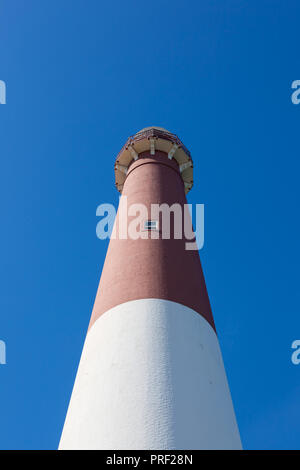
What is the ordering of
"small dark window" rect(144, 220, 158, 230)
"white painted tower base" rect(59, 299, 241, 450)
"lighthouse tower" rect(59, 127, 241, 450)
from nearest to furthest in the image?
1. "white painted tower base" rect(59, 299, 241, 450)
2. "lighthouse tower" rect(59, 127, 241, 450)
3. "small dark window" rect(144, 220, 158, 230)

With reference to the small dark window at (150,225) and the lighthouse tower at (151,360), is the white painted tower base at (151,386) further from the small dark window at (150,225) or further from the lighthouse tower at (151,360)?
the small dark window at (150,225)

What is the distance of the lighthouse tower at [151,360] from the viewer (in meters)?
8.30

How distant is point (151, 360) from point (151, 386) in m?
0.62

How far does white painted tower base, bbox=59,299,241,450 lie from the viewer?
323 inches

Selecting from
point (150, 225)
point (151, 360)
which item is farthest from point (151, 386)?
point (150, 225)

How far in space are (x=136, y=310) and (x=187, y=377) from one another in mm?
2055

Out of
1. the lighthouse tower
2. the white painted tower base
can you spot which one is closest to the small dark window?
the lighthouse tower

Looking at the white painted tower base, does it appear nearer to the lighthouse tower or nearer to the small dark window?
the lighthouse tower

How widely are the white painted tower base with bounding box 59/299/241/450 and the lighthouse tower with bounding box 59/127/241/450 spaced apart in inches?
0.8

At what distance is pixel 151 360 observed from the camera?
9.29 meters

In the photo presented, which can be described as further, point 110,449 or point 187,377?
point 187,377

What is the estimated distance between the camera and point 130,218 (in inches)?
554

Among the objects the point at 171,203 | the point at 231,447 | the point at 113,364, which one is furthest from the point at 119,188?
the point at 231,447
